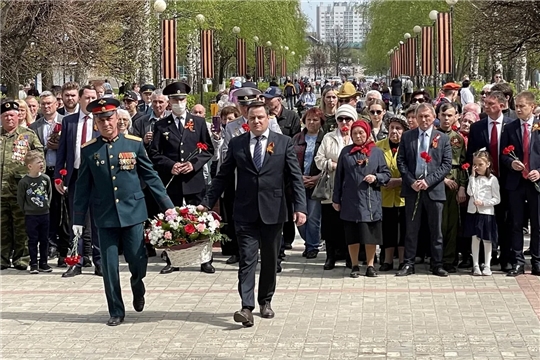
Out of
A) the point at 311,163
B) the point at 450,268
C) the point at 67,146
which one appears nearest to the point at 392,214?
the point at 450,268

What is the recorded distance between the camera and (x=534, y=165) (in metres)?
11.3

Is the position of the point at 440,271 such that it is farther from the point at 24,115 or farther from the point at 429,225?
the point at 24,115

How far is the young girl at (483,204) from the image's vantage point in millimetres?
11422

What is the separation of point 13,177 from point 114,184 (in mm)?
3602

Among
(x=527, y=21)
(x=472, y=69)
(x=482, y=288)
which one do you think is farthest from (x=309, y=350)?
(x=472, y=69)

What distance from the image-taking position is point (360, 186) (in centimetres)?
1147

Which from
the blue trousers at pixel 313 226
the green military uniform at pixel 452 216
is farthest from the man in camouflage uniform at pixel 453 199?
the blue trousers at pixel 313 226

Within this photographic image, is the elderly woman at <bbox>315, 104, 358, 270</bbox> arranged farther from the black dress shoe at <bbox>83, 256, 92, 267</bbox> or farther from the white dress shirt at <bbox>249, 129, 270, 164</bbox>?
the black dress shoe at <bbox>83, 256, 92, 267</bbox>

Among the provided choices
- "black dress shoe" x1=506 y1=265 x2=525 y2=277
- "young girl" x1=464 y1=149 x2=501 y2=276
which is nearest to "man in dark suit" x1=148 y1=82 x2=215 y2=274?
"young girl" x1=464 y1=149 x2=501 y2=276

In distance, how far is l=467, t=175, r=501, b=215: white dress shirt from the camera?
37.5 feet

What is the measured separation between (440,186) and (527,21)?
2007 centimetres

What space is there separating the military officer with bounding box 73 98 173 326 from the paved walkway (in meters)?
0.44

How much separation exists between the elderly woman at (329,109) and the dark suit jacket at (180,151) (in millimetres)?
1638

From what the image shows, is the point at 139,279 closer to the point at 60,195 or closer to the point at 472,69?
the point at 60,195
